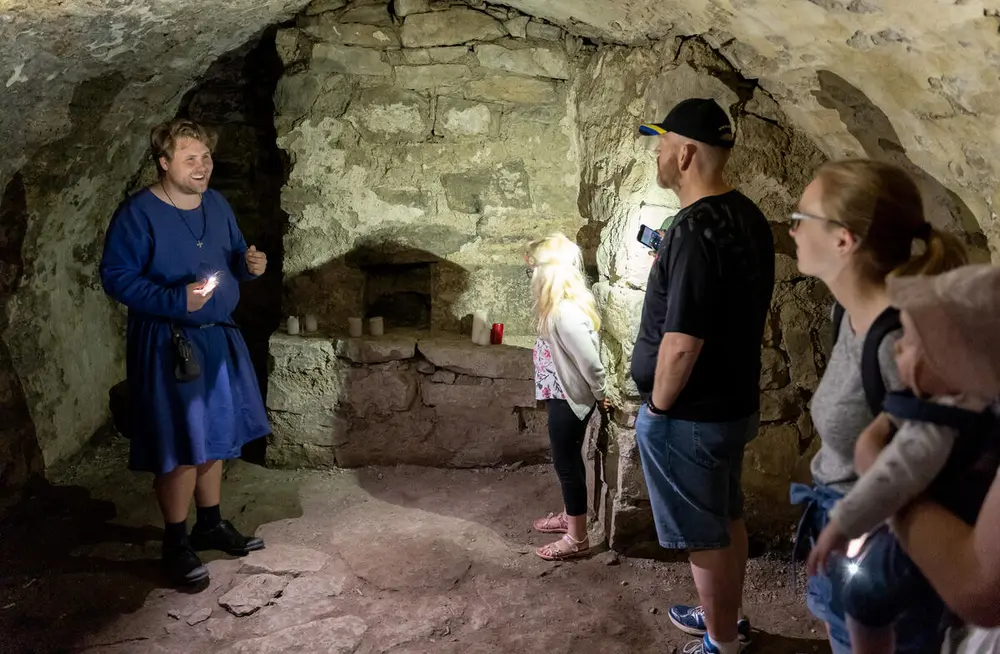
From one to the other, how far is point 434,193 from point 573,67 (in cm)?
85

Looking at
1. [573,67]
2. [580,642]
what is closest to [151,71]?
[573,67]

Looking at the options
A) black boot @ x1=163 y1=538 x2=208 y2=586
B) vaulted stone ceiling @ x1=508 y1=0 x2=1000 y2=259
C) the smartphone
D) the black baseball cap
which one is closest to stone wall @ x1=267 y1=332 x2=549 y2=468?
black boot @ x1=163 y1=538 x2=208 y2=586

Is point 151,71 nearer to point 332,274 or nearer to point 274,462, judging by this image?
point 332,274

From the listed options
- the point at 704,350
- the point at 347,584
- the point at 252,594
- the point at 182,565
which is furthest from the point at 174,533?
the point at 704,350

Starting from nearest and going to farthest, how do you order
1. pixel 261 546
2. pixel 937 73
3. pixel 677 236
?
pixel 937 73
pixel 677 236
pixel 261 546

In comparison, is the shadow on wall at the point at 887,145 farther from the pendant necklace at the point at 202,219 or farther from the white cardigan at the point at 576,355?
the pendant necklace at the point at 202,219

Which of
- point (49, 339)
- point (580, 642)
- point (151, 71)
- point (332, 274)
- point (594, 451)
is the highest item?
point (151, 71)

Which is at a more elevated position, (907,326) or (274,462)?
(907,326)

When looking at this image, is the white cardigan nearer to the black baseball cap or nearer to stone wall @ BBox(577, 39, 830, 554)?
stone wall @ BBox(577, 39, 830, 554)

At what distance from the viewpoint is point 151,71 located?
3.32 metres

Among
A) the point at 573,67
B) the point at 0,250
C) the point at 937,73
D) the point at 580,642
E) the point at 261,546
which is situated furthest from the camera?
the point at 573,67

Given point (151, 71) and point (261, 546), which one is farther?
point (151, 71)

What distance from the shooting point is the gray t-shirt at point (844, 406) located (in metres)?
1.14

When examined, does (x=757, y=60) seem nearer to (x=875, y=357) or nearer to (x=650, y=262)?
(x=650, y=262)
